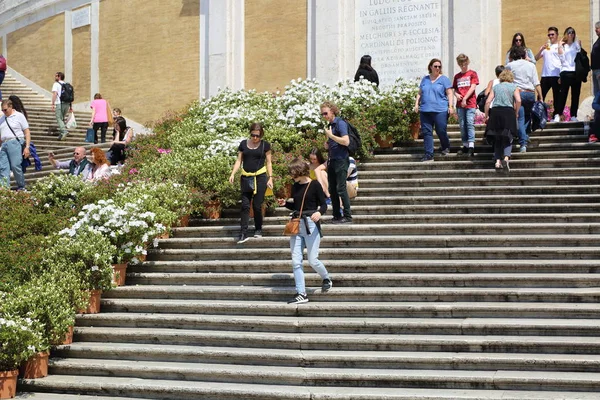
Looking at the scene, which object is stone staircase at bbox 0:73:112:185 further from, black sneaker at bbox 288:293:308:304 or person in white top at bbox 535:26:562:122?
black sneaker at bbox 288:293:308:304

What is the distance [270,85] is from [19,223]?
1016 centimetres

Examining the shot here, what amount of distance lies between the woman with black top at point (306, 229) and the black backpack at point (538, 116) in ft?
17.4

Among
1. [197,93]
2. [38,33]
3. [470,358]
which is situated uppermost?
[38,33]

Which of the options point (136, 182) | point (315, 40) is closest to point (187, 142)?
point (136, 182)

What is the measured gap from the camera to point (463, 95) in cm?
1498

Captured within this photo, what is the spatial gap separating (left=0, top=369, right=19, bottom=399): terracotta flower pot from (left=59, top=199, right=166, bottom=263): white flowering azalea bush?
2.45m

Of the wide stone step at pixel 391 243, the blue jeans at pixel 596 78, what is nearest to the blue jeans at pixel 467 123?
the blue jeans at pixel 596 78

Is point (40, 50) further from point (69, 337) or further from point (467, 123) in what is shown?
point (69, 337)

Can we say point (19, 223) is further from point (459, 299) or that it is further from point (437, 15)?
point (437, 15)

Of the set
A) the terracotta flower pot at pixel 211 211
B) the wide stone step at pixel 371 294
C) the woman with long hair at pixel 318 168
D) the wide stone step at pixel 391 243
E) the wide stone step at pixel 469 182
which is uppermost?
the woman with long hair at pixel 318 168

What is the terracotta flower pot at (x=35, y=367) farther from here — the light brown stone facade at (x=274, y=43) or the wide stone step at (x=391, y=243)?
the light brown stone facade at (x=274, y=43)

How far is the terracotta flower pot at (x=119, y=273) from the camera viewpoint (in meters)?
11.9

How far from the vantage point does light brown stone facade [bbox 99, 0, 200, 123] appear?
2412 cm

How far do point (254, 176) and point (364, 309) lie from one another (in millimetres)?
2925
